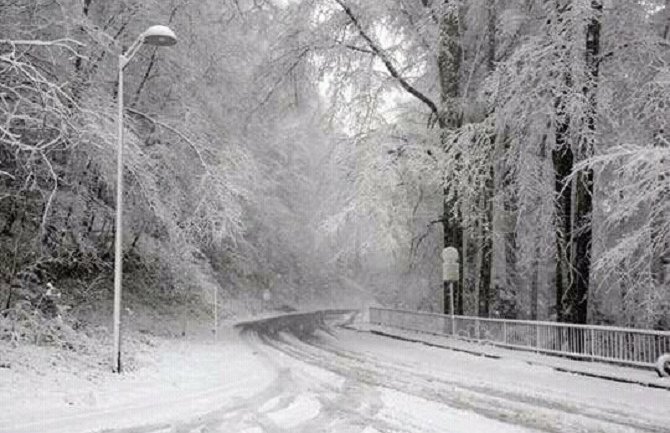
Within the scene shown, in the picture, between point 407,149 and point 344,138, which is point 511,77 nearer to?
point 407,149

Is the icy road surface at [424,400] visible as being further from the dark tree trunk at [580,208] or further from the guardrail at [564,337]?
the dark tree trunk at [580,208]

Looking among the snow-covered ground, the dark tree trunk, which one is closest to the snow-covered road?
the snow-covered ground

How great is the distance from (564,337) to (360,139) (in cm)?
1081

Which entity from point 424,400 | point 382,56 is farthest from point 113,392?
point 382,56

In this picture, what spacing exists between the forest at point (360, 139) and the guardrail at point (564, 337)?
121cm

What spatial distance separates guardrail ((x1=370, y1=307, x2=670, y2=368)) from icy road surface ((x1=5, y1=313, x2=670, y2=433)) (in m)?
1.46

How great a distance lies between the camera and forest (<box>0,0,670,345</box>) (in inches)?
597

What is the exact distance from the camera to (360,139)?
80.1ft

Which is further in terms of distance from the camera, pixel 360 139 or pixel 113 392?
pixel 360 139

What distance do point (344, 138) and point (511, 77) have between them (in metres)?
7.95

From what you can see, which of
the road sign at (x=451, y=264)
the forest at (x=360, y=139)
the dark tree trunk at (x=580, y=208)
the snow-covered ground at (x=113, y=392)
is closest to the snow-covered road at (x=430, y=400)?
the snow-covered ground at (x=113, y=392)

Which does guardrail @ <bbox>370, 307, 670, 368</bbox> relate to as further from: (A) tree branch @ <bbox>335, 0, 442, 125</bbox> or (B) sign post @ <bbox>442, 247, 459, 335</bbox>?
(A) tree branch @ <bbox>335, 0, 442, 125</bbox>

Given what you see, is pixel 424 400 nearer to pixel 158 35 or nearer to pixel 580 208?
pixel 158 35

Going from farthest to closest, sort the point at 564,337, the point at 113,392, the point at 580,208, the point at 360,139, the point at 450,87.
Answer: the point at 360,139
the point at 450,87
the point at 580,208
the point at 564,337
the point at 113,392
